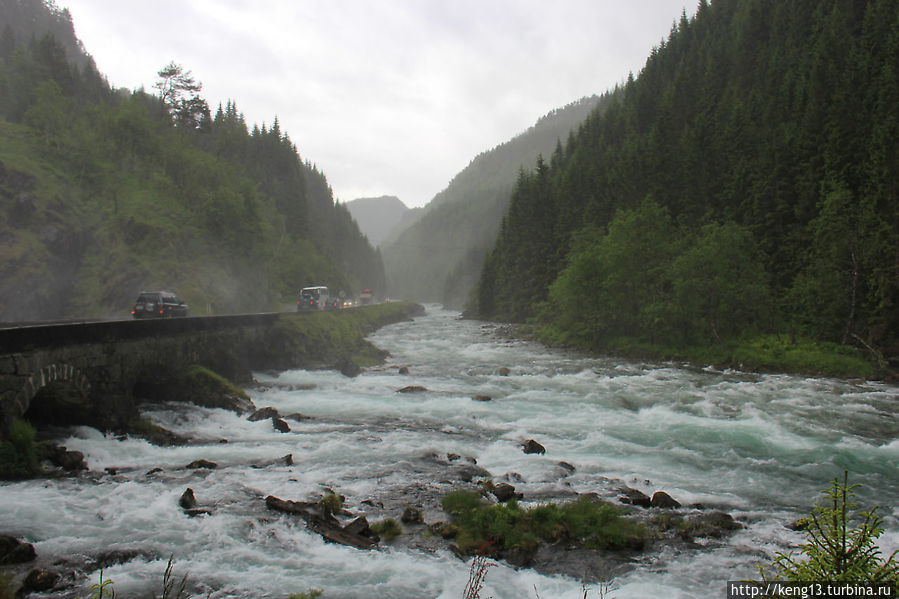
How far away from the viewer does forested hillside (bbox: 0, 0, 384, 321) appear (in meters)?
50.9

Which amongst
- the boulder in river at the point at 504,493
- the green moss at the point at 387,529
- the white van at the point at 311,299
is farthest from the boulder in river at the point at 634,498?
the white van at the point at 311,299

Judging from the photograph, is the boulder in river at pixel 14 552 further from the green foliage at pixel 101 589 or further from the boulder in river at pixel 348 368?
the boulder in river at pixel 348 368

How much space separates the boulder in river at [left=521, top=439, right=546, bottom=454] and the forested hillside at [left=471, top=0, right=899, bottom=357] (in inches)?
1069

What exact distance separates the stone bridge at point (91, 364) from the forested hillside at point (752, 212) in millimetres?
32529

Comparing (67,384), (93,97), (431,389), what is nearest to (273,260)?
(93,97)

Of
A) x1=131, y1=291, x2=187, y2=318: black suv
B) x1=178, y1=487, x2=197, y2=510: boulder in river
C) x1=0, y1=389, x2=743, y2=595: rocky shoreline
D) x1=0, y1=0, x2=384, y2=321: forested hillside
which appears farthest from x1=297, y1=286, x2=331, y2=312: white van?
x1=178, y1=487, x2=197, y2=510: boulder in river

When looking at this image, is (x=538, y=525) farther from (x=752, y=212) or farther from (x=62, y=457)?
(x=752, y=212)

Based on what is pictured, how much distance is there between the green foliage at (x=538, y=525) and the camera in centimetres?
924

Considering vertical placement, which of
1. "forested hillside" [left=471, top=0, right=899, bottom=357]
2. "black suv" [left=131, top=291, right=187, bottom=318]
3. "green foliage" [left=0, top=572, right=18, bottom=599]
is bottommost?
"green foliage" [left=0, top=572, right=18, bottom=599]

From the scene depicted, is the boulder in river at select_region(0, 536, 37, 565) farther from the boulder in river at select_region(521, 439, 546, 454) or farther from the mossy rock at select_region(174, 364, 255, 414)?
the mossy rock at select_region(174, 364, 255, 414)

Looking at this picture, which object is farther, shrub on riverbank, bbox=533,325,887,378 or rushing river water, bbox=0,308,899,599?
shrub on riverbank, bbox=533,325,887,378

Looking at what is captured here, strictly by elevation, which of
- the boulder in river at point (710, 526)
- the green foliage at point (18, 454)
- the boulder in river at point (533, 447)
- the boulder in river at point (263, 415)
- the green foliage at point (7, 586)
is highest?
the green foliage at point (18, 454)

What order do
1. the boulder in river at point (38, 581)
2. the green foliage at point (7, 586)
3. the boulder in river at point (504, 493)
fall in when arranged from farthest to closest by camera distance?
the boulder in river at point (504, 493), the boulder in river at point (38, 581), the green foliage at point (7, 586)

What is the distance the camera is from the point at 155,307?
33.4m
